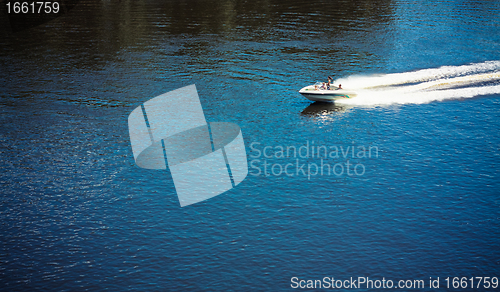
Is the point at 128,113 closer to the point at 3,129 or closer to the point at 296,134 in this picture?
the point at 3,129

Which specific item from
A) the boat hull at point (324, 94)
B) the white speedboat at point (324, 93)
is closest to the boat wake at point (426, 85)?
the boat hull at point (324, 94)

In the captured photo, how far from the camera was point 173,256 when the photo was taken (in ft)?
138

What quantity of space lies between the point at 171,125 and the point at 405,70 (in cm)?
4611

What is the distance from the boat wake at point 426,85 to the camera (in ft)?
252

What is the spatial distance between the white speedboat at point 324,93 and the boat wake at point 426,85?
1413mm

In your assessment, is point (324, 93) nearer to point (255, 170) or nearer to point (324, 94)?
point (324, 94)

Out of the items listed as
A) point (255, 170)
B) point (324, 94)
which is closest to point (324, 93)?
point (324, 94)

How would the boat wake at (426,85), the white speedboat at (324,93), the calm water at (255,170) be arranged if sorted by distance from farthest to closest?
1. the boat wake at (426,85)
2. the white speedboat at (324,93)
3. the calm water at (255,170)

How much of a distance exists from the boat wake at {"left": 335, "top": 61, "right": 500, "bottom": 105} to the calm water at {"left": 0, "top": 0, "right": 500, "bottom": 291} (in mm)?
393

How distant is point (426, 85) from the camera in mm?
80250

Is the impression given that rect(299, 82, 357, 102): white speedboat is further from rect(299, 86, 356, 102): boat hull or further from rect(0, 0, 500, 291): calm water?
rect(0, 0, 500, 291): calm water

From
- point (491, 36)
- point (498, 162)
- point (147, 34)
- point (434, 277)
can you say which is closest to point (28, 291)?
point (434, 277)

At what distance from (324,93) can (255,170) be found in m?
23.6

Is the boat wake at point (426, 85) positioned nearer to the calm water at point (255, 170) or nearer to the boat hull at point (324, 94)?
the calm water at point (255, 170)
